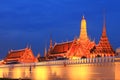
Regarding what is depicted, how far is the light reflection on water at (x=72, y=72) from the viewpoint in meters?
30.2

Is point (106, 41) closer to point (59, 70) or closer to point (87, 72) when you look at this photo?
point (59, 70)

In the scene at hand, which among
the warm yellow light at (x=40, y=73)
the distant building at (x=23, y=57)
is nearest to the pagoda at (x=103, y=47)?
the warm yellow light at (x=40, y=73)

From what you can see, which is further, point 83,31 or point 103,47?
point 83,31

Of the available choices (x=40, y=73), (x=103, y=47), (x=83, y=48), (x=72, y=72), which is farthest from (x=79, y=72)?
(x=83, y=48)

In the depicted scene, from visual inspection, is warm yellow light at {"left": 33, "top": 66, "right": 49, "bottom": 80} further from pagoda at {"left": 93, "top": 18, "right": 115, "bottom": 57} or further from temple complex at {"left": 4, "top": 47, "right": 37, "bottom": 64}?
temple complex at {"left": 4, "top": 47, "right": 37, "bottom": 64}

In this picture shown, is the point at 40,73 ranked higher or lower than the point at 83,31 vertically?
lower

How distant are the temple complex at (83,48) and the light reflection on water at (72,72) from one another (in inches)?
329

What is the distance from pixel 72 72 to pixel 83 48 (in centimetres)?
2357

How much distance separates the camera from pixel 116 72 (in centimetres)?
2878

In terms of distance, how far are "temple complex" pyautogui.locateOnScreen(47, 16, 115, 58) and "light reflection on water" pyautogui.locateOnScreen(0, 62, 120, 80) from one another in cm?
836

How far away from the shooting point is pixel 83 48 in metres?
62.5

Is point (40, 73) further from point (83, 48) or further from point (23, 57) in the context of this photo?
point (23, 57)

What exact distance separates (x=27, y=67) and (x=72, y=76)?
62.1 feet

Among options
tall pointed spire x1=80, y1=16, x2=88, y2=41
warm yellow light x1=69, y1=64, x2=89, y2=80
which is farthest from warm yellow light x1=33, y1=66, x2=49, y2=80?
tall pointed spire x1=80, y1=16, x2=88, y2=41
